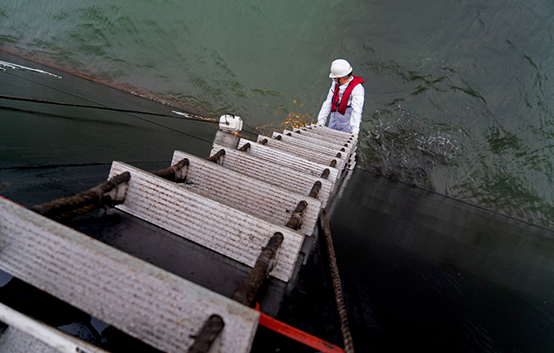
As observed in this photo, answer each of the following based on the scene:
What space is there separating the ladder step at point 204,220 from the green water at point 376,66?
317 inches

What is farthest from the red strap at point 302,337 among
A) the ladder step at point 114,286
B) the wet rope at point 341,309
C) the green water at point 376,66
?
the green water at point 376,66

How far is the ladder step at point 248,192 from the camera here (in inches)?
74.5

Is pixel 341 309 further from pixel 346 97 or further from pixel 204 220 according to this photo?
pixel 346 97

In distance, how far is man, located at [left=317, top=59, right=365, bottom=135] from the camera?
17.2ft

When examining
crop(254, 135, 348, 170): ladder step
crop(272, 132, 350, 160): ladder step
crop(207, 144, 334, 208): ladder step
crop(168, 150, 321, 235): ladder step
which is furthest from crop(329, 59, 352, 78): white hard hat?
crop(168, 150, 321, 235): ladder step

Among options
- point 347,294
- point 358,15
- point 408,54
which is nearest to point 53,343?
point 347,294

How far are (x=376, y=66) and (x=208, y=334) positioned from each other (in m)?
9.94

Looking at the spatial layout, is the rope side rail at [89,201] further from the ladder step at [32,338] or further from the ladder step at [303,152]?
the ladder step at [303,152]

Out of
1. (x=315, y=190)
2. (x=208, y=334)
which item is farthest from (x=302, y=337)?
(x=315, y=190)

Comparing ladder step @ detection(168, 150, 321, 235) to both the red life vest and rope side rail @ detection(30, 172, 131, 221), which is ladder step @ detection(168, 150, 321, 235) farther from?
A: the red life vest

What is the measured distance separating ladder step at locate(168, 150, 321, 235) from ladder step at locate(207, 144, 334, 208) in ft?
1.39

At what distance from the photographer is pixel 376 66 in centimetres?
929

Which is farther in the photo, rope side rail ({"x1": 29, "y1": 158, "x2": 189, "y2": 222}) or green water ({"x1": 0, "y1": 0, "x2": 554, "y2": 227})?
green water ({"x1": 0, "y1": 0, "x2": 554, "y2": 227})

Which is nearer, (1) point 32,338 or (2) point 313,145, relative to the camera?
(1) point 32,338
